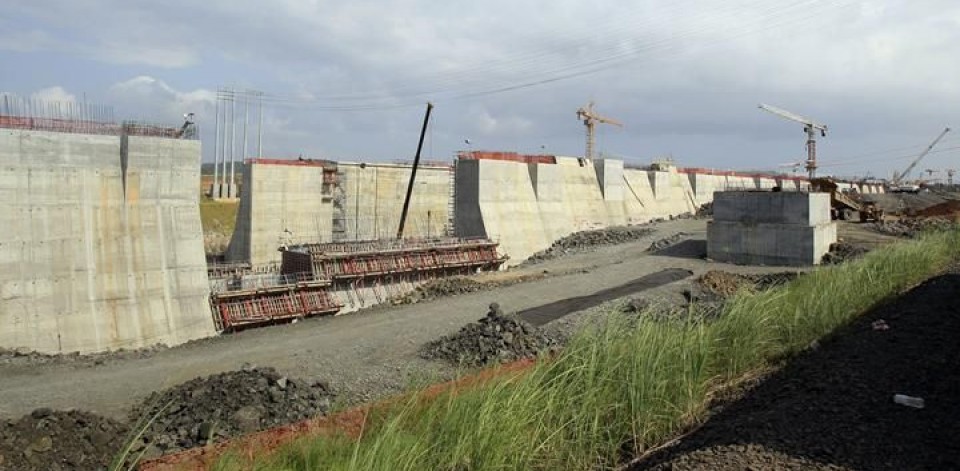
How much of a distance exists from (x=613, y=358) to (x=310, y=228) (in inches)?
1057

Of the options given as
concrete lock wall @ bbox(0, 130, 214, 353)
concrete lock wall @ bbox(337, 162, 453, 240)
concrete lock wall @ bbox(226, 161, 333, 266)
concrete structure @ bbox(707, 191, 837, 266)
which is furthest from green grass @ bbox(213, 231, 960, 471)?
concrete lock wall @ bbox(337, 162, 453, 240)

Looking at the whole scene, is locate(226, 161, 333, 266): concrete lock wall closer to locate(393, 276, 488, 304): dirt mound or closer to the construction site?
the construction site

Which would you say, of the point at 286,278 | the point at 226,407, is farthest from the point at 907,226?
the point at 226,407

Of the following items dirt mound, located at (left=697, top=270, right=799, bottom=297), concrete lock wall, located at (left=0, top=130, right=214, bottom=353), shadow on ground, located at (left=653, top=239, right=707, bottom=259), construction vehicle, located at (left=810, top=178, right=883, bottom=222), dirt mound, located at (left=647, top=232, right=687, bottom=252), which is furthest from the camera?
construction vehicle, located at (left=810, top=178, right=883, bottom=222)

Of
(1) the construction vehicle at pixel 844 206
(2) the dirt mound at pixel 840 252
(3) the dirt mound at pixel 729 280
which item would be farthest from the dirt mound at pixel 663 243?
(1) the construction vehicle at pixel 844 206

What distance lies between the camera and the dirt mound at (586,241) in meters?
32.8

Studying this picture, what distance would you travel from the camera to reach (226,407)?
918 cm

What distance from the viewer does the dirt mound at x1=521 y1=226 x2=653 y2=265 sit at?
3284 centimetres

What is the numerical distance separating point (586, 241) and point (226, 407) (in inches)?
1061

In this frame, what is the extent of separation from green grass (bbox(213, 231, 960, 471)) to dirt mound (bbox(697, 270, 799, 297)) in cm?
1255

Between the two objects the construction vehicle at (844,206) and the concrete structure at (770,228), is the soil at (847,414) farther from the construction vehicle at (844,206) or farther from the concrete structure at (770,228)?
the construction vehicle at (844,206)

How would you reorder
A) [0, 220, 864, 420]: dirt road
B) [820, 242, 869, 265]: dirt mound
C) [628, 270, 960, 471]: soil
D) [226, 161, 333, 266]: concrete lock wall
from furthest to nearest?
[226, 161, 333, 266]: concrete lock wall
[820, 242, 869, 265]: dirt mound
[0, 220, 864, 420]: dirt road
[628, 270, 960, 471]: soil

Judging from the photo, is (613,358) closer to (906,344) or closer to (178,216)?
(906,344)

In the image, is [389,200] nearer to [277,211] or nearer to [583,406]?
[277,211]
